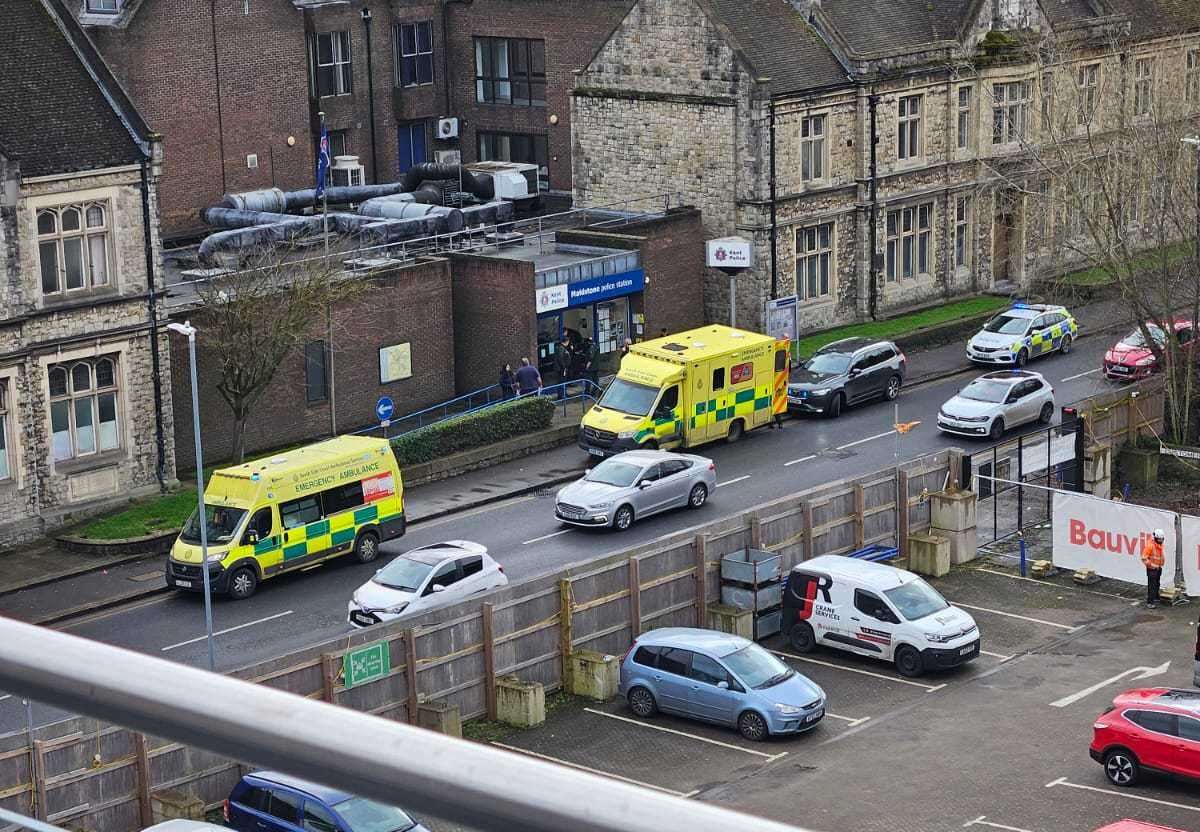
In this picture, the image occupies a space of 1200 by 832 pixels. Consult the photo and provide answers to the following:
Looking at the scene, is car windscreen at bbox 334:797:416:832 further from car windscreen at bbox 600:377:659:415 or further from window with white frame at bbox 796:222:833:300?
window with white frame at bbox 796:222:833:300

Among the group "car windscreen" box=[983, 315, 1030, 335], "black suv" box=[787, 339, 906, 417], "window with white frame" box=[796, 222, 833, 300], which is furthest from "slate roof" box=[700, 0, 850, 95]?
"black suv" box=[787, 339, 906, 417]

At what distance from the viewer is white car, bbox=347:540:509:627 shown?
31766mm

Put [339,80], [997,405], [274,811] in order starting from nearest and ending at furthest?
[274,811] < [997,405] < [339,80]

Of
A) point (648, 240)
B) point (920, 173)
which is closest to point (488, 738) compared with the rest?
point (648, 240)

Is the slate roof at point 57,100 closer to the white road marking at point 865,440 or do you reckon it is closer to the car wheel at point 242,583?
the car wheel at point 242,583

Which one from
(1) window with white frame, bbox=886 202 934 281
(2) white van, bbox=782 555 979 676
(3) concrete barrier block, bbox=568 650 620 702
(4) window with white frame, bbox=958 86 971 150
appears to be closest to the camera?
(3) concrete barrier block, bbox=568 650 620 702

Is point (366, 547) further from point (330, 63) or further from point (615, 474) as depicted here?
point (330, 63)

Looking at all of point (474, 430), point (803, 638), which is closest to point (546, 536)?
point (474, 430)

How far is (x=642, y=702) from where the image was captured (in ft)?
94.8

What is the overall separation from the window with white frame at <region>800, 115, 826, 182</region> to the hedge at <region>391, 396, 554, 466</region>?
44.3 feet

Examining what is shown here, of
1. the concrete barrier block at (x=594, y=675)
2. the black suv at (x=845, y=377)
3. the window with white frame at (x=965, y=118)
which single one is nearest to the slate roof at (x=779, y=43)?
the window with white frame at (x=965, y=118)

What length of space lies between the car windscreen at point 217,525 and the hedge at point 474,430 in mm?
7994

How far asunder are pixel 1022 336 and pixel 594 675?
2627 centimetres

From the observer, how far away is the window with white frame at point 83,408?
130 feet
